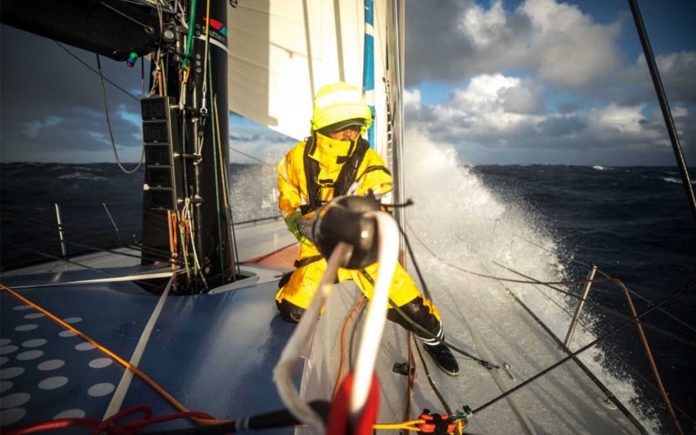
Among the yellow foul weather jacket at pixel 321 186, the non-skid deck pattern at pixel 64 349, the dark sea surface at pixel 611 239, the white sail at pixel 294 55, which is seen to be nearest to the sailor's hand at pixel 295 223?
the yellow foul weather jacket at pixel 321 186

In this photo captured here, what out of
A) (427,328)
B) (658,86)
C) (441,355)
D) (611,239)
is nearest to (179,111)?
(427,328)

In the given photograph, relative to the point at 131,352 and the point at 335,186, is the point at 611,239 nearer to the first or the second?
the point at 335,186

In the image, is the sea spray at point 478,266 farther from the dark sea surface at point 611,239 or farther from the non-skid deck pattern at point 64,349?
the non-skid deck pattern at point 64,349

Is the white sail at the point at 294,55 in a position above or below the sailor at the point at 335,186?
above

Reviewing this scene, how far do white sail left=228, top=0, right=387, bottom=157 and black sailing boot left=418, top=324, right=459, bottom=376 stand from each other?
405 cm

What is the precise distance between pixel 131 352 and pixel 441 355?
230cm

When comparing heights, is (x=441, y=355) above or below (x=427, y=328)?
below

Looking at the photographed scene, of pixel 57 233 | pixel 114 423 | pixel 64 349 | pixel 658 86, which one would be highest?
pixel 658 86

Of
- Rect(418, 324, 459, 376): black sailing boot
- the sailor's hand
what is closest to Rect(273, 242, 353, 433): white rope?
the sailor's hand

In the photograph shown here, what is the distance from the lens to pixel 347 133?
2.14m

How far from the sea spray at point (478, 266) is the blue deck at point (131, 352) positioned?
2.02 meters

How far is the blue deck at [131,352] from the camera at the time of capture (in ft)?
5.42

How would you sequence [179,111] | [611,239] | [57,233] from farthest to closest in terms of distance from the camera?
1. [57,233]
2. [611,239]
3. [179,111]

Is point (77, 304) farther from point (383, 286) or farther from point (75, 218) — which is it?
point (75, 218)
